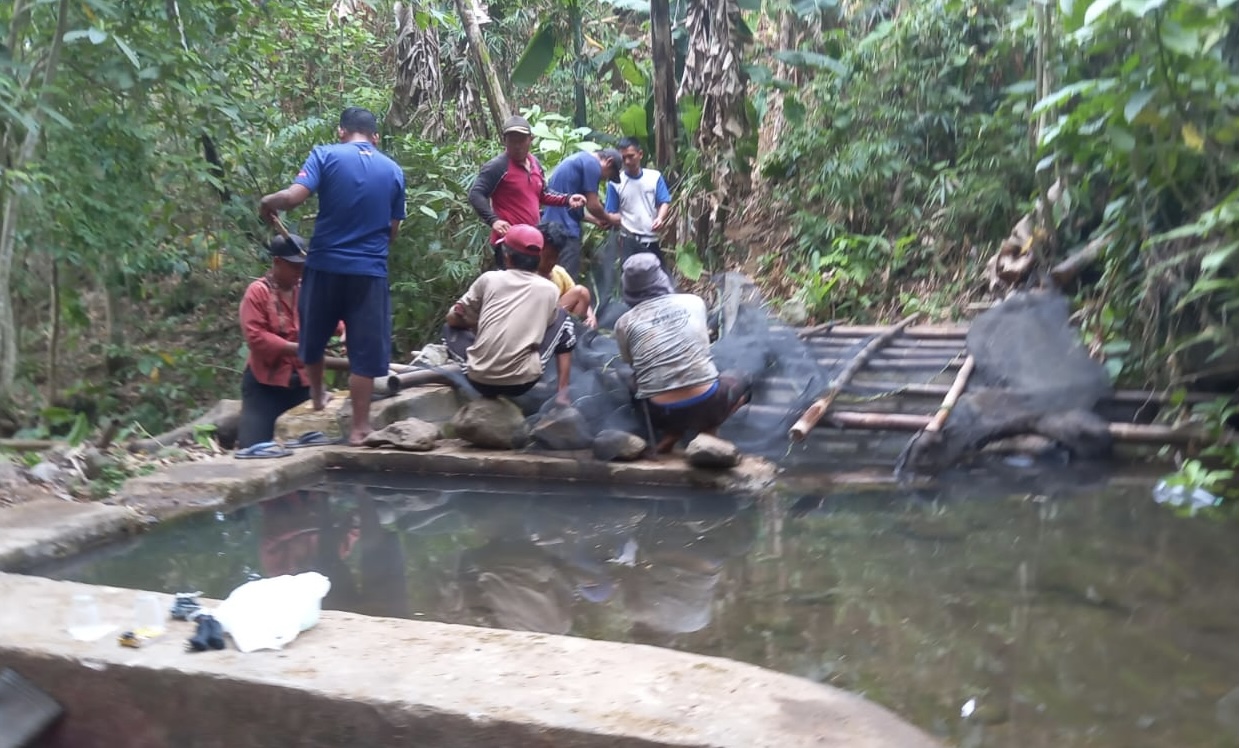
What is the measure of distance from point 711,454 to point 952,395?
1759 millimetres

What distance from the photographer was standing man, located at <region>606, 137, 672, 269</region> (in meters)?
8.64

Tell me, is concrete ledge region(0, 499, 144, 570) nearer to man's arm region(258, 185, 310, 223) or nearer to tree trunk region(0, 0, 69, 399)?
man's arm region(258, 185, 310, 223)

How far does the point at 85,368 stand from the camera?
34.7ft

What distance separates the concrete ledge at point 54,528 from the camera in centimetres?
392

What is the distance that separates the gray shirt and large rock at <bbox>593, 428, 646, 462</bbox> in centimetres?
26

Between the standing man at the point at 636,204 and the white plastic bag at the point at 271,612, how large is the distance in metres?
5.99

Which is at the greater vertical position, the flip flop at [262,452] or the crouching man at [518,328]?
the crouching man at [518,328]

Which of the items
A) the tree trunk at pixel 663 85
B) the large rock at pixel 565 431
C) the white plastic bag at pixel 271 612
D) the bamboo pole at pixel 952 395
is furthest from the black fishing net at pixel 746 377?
the tree trunk at pixel 663 85

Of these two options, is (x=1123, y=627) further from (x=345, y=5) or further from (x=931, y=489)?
(x=345, y=5)

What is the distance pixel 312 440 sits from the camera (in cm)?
620

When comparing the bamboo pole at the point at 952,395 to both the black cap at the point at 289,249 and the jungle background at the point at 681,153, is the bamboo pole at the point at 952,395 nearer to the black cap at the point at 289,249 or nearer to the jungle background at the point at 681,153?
the jungle background at the point at 681,153

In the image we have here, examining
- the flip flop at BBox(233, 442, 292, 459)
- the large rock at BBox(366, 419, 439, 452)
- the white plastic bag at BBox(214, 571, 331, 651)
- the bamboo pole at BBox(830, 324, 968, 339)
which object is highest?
the bamboo pole at BBox(830, 324, 968, 339)

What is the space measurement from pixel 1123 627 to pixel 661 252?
6.67 m

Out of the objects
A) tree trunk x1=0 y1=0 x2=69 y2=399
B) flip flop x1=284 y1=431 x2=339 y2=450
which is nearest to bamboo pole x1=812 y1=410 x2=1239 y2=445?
flip flop x1=284 y1=431 x2=339 y2=450
